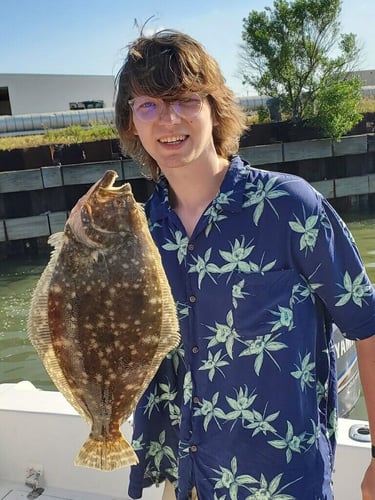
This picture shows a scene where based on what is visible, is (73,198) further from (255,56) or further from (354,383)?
(354,383)

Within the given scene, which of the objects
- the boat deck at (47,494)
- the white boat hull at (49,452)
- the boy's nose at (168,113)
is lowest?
the boat deck at (47,494)

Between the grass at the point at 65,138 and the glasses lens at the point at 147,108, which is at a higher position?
the glasses lens at the point at 147,108

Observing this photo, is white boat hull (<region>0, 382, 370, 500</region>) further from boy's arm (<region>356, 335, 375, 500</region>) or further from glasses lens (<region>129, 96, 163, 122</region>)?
glasses lens (<region>129, 96, 163, 122</region>)

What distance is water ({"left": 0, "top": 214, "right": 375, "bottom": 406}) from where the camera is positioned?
A: 26.7ft

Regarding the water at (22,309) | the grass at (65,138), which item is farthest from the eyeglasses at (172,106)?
the grass at (65,138)

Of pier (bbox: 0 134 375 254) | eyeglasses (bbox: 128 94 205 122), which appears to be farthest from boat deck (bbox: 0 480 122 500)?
pier (bbox: 0 134 375 254)

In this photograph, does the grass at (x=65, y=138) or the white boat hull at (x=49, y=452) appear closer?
the white boat hull at (x=49, y=452)

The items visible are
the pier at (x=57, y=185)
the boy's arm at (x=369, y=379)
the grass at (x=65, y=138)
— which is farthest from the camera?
the grass at (x=65, y=138)

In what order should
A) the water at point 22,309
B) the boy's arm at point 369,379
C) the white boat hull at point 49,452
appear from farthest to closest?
1. the water at point 22,309
2. the white boat hull at point 49,452
3. the boy's arm at point 369,379

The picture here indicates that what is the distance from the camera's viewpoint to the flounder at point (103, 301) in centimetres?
167

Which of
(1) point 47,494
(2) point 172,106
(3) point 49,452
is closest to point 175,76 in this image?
(2) point 172,106

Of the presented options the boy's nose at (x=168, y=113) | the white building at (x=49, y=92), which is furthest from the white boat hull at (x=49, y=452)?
the white building at (x=49, y=92)

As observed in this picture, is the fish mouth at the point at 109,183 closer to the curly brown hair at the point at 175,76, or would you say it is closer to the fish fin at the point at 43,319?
the fish fin at the point at 43,319

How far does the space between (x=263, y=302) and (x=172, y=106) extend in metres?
0.71
